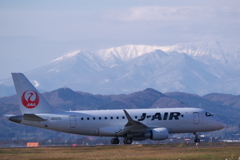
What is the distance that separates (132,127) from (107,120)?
3.22 metres

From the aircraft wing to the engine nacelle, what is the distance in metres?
0.86

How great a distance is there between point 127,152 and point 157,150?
3982mm

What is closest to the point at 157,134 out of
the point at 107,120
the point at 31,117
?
the point at 107,120

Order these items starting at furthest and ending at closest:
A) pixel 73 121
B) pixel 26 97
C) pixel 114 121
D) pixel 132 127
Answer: pixel 114 121 < pixel 73 121 < pixel 132 127 < pixel 26 97

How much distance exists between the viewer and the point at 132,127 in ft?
237

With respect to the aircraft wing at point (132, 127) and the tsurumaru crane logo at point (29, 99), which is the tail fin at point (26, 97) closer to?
the tsurumaru crane logo at point (29, 99)

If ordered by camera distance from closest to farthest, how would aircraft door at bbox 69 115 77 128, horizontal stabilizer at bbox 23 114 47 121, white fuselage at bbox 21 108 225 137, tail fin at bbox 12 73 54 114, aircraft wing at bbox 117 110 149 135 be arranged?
1. horizontal stabilizer at bbox 23 114 47 121
2. aircraft wing at bbox 117 110 149 135
3. tail fin at bbox 12 73 54 114
4. white fuselage at bbox 21 108 225 137
5. aircraft door at bbox 69 115 77 128

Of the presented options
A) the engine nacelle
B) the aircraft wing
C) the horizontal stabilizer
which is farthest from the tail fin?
the engine nacelle

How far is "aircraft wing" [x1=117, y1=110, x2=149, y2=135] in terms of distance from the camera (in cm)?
7112

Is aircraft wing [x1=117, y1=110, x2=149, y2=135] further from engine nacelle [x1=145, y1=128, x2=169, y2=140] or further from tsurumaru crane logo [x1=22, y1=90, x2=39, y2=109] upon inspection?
tsurumaru crane logo [x1=22, y1=90, x2=39, y2=109]

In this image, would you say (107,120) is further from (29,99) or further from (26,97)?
(26,97)

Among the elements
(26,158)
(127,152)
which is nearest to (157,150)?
(127,152)

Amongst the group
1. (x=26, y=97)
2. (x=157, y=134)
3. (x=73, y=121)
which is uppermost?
(x=26, y=97)

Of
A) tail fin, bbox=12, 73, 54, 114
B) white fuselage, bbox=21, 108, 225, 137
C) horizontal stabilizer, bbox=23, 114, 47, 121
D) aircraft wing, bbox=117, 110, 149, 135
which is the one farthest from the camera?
white fuselage, bbox=21, 108, 225, 137
